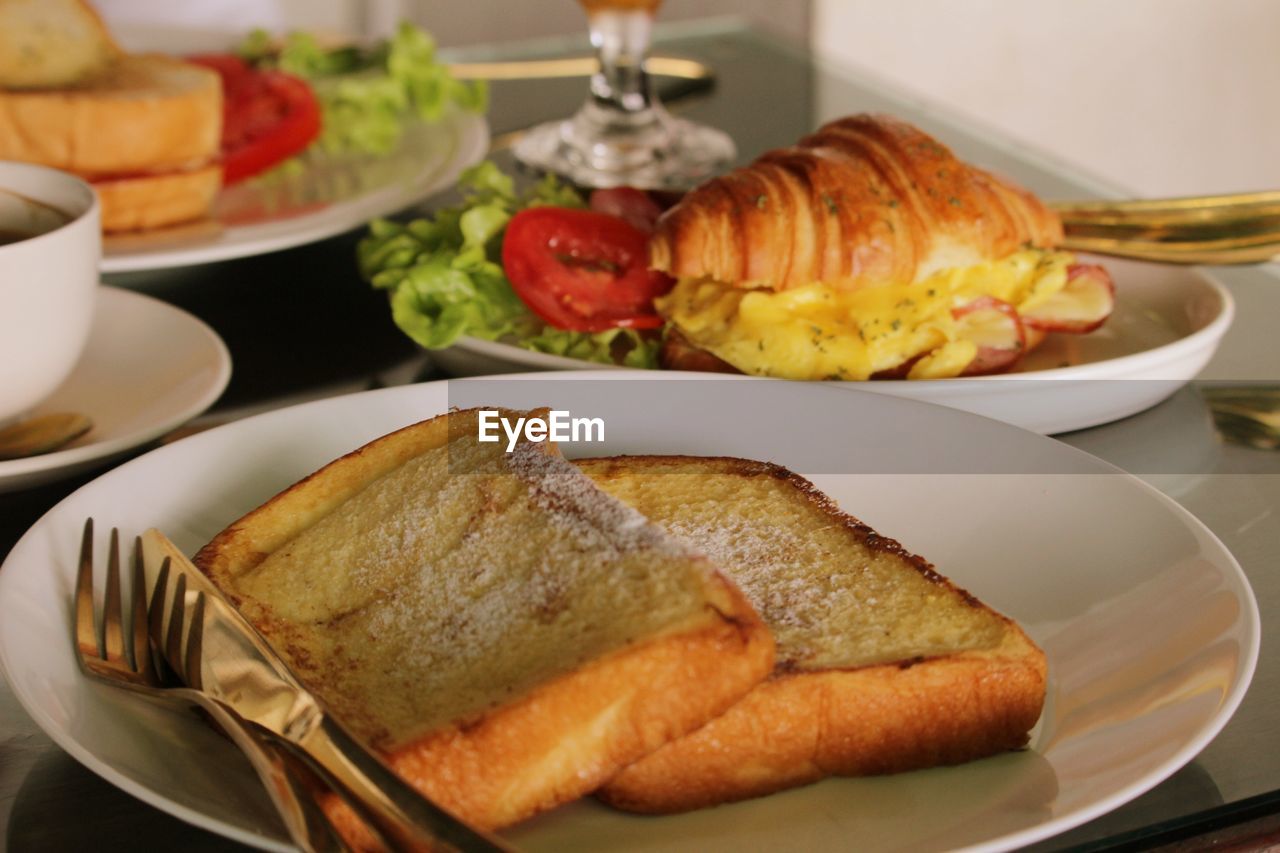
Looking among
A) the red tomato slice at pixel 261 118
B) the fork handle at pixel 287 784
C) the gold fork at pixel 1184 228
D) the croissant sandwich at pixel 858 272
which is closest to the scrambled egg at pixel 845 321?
the croissant sandwich at pixel 858 272

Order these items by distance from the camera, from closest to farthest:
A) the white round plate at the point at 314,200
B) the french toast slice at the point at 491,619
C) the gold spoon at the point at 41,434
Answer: the french toast slice at the point at 491,619
the gold spoon at the point at 41,434
the white round plate at the point at 314,200

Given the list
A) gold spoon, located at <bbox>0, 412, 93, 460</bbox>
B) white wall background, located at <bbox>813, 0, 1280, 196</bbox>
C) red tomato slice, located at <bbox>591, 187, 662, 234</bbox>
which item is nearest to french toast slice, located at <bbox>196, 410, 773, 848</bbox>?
gold spoon, located at <bbox>0, 412, 93, 460</bbox>

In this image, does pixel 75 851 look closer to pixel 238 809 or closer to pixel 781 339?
pixel 238 809

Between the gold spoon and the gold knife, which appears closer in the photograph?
the gold knife

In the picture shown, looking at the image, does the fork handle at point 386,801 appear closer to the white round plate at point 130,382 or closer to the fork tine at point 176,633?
the fork tine at point 176,633

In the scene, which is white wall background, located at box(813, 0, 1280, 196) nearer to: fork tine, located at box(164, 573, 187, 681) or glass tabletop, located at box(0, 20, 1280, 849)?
glass tabletop, located at box(0, 20, 1280, 849)

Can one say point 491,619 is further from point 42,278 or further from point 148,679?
point 42,278

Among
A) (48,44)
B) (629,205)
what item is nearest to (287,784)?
(629,205)

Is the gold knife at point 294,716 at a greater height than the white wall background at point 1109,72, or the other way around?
the gold knife at point 294,716
